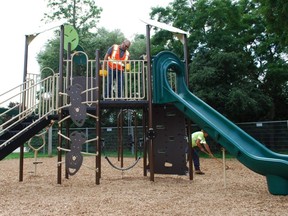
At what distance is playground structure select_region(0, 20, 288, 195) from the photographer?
6.94m

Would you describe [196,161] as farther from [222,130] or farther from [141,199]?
[141,199]

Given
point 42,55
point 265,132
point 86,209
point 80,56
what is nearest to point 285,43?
point 265,132

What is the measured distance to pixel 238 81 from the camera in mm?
19281

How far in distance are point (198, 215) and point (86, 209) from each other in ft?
5.45

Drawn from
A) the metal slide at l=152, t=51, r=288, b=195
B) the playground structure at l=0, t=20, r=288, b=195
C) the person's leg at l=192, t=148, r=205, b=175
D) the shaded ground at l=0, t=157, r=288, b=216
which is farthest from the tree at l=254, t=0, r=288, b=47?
the shaded ground at l=0, t=157, r=288, b=216

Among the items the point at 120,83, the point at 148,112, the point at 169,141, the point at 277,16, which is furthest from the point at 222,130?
the point at 277,16

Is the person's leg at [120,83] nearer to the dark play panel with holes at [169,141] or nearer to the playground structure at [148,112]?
the playground structure at [148,112]

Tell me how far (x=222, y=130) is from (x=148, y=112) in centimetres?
203

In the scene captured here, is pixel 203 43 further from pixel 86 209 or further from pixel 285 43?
pixel 86 209

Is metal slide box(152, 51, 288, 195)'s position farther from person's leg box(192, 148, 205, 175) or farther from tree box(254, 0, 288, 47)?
tree box(254, 0, 288, 47)

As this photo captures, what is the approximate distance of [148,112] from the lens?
833 centimetres

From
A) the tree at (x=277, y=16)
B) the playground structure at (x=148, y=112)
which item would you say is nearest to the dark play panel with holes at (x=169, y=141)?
the playground structure at (x=148, y=112)

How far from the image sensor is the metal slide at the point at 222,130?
5.88 m

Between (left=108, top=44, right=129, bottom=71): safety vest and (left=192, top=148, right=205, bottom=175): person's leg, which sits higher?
(left=108, top=44, right=129, bottom=71): safety vest
